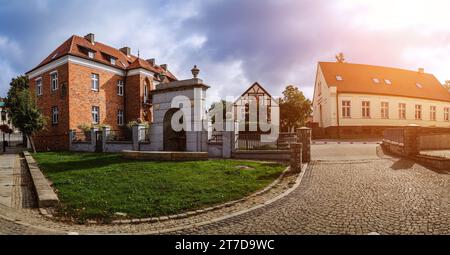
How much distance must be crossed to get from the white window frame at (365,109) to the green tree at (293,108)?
8.77 metres

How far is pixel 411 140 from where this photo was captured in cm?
1283

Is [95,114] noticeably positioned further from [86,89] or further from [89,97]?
[86,89]

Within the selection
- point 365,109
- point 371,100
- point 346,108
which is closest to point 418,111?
point 371,100

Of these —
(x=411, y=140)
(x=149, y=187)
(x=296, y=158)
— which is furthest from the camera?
(x=411, y=140)

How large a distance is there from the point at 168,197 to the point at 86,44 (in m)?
26.5

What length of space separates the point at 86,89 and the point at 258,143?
19046 millimetres

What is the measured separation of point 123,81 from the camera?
30.0 metres

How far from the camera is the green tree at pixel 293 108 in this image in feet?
128

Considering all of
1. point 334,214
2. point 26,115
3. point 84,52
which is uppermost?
point 84,52

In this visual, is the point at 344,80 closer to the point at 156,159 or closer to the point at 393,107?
the point at 393,107

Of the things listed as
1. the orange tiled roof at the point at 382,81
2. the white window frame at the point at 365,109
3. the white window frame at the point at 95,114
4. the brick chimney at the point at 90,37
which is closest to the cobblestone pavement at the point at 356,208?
the white window frame at the point at 95,114

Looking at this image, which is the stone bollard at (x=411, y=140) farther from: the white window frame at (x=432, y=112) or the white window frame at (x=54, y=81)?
the white window frame at (x=432, y=112)

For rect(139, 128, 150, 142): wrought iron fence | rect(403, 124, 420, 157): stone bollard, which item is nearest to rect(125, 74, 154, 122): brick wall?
rect(139, 128, 150, 142): wrought iron fence

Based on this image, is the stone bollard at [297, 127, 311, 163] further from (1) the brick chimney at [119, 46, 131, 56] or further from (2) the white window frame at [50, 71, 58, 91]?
(1) the brick chimney at [119, 46, 131, 56]
